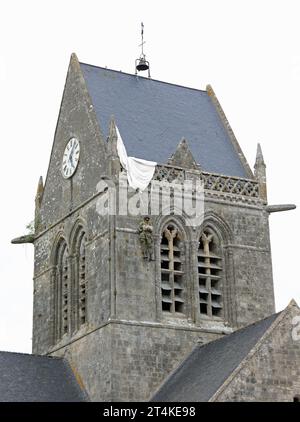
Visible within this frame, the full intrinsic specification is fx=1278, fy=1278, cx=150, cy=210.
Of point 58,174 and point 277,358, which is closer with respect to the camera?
point 277,358

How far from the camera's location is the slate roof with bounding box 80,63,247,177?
45.2m

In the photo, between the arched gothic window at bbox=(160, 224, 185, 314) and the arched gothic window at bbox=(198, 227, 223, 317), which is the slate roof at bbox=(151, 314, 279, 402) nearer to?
the arched gothic window at bbox=(160, 224, 185, 314)

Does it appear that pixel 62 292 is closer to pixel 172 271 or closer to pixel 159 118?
pixel 172 271

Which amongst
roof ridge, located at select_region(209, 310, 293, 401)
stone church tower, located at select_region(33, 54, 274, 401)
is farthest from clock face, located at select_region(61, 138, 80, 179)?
roof ridge, located at select_region(209, 310, 293, 401)

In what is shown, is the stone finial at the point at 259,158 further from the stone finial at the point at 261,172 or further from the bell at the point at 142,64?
the bell at the point at 142,64

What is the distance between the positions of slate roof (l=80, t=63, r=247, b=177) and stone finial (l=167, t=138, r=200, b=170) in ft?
1.05

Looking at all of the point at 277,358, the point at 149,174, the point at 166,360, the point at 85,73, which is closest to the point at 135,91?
the point at 85,73

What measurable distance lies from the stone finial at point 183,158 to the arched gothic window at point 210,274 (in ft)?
7.67

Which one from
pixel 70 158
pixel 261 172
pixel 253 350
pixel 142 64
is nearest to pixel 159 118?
pixel 70 158

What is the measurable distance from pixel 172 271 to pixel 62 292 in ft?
15.4

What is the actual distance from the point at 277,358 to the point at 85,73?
1458 cm

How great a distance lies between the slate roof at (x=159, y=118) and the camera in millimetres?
45156
